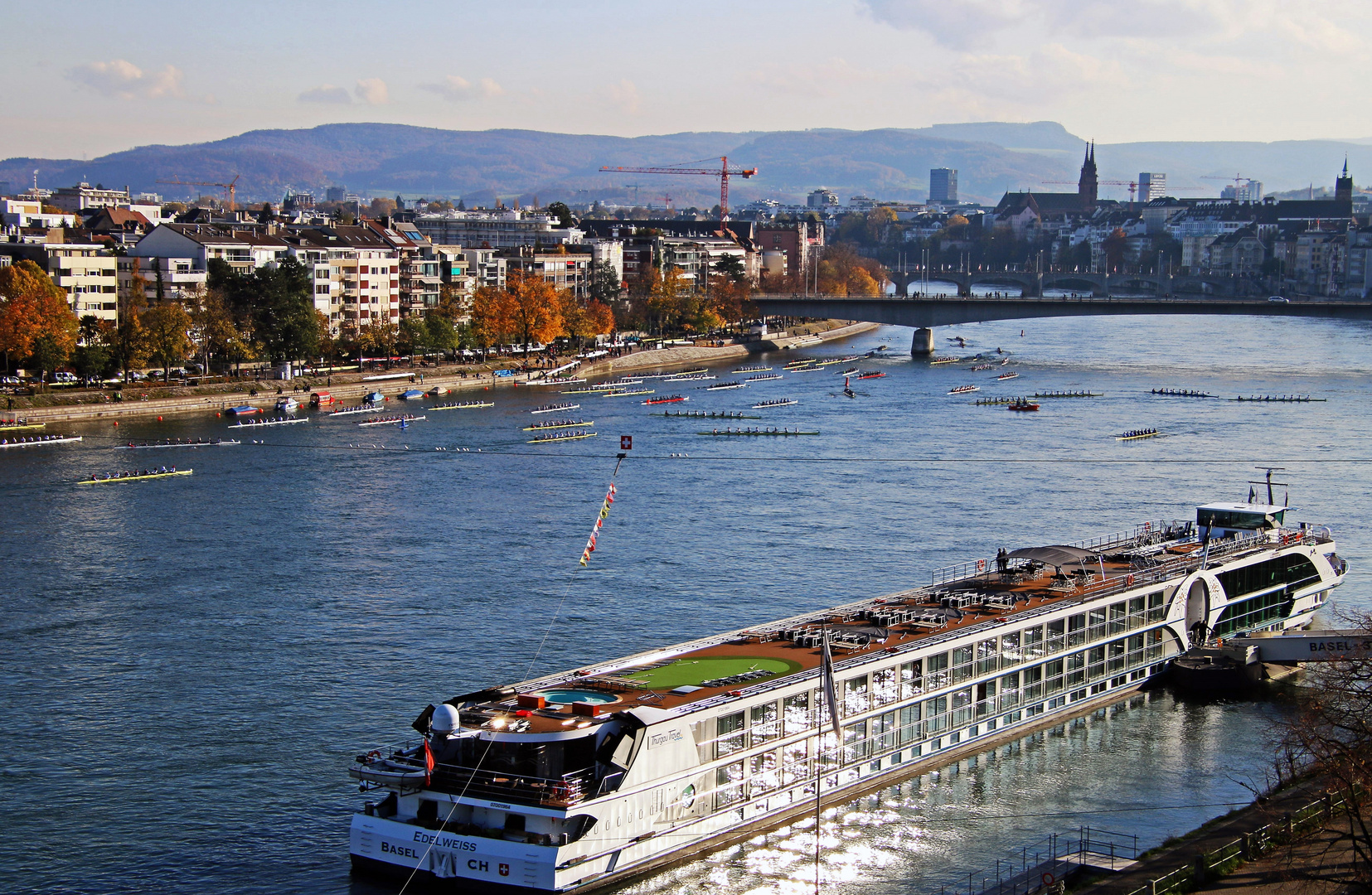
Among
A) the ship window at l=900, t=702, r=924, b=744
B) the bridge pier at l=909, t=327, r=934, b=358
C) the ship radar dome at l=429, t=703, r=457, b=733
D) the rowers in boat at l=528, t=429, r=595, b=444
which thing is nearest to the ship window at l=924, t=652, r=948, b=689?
the ship window at l=900, t=702, r=924, b=744

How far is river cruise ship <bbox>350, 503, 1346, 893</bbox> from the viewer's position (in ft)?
38.8

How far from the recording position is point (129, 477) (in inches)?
1260

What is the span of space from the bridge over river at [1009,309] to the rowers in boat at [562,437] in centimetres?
2928

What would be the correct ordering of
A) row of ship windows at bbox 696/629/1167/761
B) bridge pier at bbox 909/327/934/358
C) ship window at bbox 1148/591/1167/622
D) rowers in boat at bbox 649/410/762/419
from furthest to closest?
bridge pier at bbox 909/327/934/358 < rowers in boat at bbox 649/410/762/419 < ship window at bbox 1148/591/1167/622 < row of ship windows at bbox 696/629/1167/761

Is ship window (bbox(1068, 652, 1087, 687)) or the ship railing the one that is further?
ship window (bbox(1068, 652, 1087, 687))

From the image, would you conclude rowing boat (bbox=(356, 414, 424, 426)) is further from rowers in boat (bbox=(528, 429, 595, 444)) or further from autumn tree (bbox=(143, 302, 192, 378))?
autumn tree (bbox=(143, 302, 192, 378))

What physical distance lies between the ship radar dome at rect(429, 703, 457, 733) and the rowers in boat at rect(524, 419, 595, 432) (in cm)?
2863

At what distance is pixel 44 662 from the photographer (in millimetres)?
18406

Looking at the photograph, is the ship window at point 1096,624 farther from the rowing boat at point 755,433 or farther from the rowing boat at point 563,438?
the rowing boat at point 755,433

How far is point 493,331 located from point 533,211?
1340 inches

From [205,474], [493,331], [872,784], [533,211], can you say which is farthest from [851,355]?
[872,784]

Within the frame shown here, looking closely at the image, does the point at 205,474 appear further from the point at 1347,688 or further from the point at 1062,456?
the point at 1347,688

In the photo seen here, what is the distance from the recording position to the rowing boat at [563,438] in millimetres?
38438

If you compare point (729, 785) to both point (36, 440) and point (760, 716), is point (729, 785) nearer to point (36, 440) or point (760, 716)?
point (760, 716)
